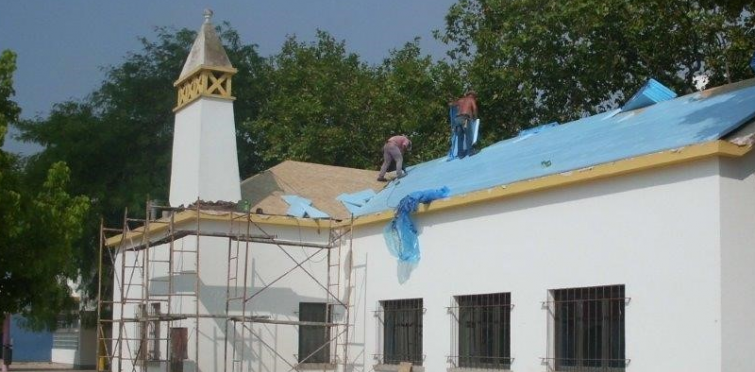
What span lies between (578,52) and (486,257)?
1534 centimetres

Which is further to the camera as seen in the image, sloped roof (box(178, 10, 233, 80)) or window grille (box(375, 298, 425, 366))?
sloped roof (box(178, 10, 233, 80))

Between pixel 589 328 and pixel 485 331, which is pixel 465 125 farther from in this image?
pixel 589 328

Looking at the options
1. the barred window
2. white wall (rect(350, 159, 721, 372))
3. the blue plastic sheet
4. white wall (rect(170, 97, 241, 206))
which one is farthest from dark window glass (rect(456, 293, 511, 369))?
white wall (rect(170, 97, 241, 206))

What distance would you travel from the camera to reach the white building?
1388cm

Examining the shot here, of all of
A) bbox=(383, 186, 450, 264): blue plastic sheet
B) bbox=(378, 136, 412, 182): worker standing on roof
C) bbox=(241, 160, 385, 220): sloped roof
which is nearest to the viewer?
bbox=(383, 186, 450, 264): blue plastic sheet

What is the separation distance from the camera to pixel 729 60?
27688 millimetres

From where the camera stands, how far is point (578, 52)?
31.8m

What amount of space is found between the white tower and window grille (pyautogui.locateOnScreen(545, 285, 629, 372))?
Result: 30.3ft

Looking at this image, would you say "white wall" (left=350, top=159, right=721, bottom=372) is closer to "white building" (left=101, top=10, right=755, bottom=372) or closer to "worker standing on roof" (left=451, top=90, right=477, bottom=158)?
"white building" (left=101, top=10, right=755, bottom=372)

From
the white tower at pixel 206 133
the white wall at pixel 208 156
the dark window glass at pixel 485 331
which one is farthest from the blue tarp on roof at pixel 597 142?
the white tower at pixel 206 133

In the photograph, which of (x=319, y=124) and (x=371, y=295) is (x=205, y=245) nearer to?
(x=371, y=295)

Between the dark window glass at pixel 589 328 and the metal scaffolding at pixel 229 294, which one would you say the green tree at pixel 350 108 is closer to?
the metal scaffolding at pixel 229 294

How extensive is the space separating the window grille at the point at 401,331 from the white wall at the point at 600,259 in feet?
0.95

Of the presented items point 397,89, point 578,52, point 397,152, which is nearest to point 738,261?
point 397,152
